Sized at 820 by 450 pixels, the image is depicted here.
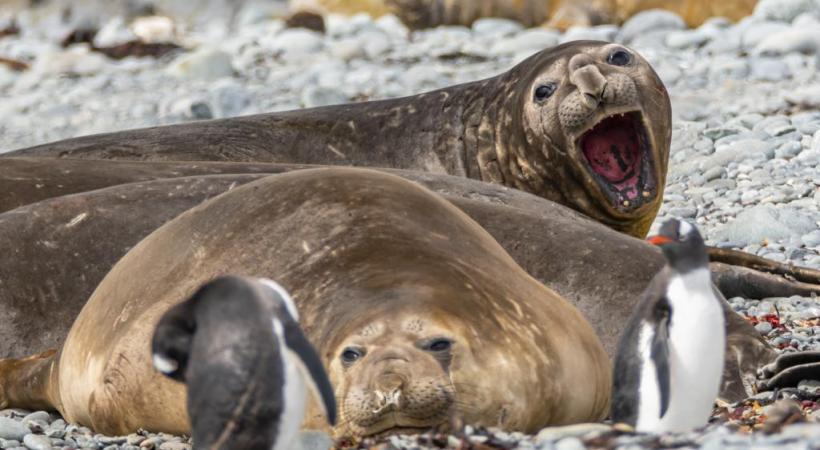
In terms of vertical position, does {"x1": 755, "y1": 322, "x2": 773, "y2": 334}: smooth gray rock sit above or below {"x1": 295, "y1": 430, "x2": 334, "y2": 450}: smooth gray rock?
below

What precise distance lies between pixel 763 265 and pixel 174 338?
13.7ft

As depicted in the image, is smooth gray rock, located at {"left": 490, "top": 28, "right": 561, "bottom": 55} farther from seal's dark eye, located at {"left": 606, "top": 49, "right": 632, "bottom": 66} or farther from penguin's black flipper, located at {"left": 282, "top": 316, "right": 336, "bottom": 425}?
penguin's black flipper, located at {"left": 282, "top": 316, "right": 336, "bottom": 425}

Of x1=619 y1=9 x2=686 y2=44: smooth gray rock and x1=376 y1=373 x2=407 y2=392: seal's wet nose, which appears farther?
x1=619 y1=9 x2=686 y2=44: smooth gray rock

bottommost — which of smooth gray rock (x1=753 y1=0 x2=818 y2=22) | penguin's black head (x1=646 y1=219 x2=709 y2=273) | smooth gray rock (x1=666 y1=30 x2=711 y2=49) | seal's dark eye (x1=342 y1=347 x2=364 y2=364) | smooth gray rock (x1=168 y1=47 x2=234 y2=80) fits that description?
seal's dark eye (x1=342 y1=347 x2=364 y2=364)

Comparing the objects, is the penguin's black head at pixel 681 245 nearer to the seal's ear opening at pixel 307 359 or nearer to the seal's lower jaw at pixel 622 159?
the seal's ear opening at pixel 307 359

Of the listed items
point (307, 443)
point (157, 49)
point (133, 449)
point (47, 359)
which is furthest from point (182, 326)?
point (157, 49)

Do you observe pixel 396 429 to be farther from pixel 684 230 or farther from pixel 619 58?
pixel 619 58

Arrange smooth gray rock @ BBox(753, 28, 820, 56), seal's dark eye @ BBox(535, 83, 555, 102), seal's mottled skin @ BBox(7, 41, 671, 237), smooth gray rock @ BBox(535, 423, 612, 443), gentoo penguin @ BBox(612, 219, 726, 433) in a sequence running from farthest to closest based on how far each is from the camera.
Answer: smooth gray rock @ BBox(753, 28, 820, 56) → seal's dark eye @ BBox(535, 83, 555, 102) → seal's mottled skin @ BBox(7, 41, 671, 237) → gentoo penguin @ BBox(612, 219, 726, 433) → smooth gray rock @ BBox(535, 423, 612, 443)

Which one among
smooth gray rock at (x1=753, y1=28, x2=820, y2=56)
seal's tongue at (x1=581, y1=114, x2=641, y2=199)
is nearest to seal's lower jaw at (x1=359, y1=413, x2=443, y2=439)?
seal's tongue at (x1=581, y1=114, x2=641, y2=199)

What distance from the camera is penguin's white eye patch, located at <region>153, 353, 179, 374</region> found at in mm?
3519

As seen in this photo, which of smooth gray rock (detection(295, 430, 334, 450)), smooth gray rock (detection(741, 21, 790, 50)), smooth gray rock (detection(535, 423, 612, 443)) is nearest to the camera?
smooth gray rock (detection(535, 423, 612, 443))

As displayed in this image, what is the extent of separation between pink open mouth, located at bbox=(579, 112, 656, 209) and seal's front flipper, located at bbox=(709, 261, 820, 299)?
88 cm

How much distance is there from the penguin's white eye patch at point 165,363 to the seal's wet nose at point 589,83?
14.7ft

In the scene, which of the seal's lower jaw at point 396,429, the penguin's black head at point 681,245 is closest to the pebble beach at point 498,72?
the seal's lower jaw at point 396,429
